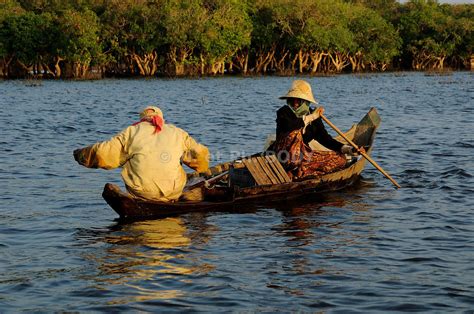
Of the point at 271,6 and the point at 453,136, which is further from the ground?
the point at 271,6

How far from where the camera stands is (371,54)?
72562 millimetres

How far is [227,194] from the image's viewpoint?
11852 millimetres

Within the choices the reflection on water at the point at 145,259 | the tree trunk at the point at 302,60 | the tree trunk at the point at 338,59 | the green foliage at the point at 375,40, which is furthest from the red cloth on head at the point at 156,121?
the green foliage at the point at 375,40

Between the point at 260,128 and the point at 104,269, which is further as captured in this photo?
the point at 260,128

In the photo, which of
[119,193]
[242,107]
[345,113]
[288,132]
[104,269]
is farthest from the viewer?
[242,107]

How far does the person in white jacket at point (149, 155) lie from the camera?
999cm

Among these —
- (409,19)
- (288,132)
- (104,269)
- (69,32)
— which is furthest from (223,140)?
(409,19)

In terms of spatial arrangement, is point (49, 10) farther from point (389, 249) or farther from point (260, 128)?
point (389, 249)

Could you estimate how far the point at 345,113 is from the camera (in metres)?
29.6

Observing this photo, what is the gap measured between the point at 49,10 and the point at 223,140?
5265cm

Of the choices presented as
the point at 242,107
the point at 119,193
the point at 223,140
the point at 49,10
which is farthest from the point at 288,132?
the point at 49,10

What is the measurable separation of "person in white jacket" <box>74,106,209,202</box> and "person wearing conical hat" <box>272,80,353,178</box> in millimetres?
2260

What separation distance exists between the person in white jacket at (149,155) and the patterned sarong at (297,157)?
2386mm

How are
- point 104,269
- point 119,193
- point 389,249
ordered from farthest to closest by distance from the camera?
point 119,193 → point 389,249 → point 104,269
